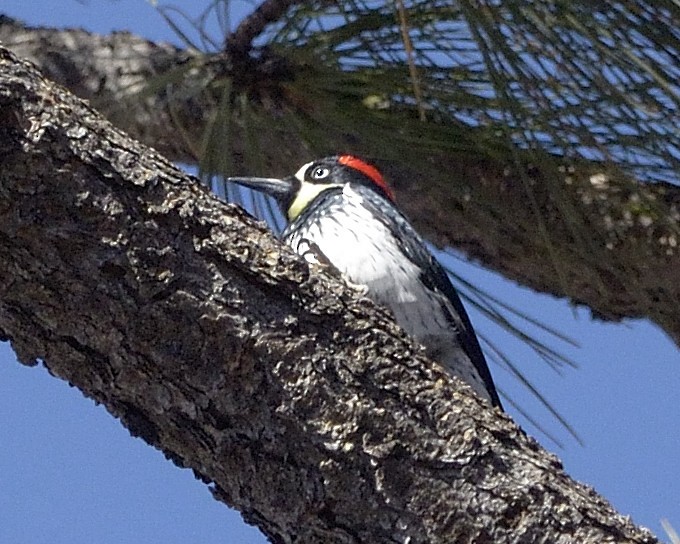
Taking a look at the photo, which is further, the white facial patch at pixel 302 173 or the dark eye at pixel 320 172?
the dark eye at pixel 320 172

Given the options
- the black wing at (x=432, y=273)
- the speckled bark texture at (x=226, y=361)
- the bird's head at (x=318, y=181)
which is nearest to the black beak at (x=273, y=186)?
the bird's head at (x=318, y=181)

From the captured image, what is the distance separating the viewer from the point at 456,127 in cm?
182

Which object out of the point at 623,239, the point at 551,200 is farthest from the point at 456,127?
the point at 623,239

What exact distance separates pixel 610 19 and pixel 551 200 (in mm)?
323

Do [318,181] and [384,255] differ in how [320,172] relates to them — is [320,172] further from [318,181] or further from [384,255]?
[384,255]

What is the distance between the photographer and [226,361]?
1106 mm

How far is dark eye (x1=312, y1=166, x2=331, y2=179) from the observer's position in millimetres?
2299

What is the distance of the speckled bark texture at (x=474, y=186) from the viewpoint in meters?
1.74

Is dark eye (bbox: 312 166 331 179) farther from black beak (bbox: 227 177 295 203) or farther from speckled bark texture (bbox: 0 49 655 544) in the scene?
speckled bark texture (bbox: 0 49 655 544)

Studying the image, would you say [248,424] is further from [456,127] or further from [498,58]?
[456,127]

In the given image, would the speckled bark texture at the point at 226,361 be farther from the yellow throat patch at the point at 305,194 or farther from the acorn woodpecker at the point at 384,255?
the yellow throat patch at the point at 305,194

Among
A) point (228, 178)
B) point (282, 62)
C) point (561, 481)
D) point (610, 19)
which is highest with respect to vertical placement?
point (610, 19)

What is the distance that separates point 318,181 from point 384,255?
318mm

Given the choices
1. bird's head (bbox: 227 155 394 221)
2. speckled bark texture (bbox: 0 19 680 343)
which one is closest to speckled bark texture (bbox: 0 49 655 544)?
speckled bark texture (bbox: 0 19 680 343)
